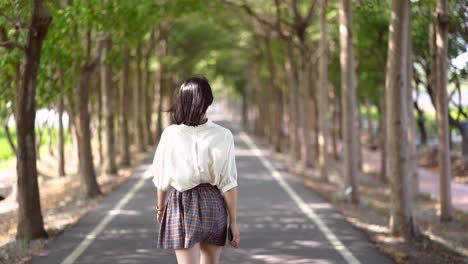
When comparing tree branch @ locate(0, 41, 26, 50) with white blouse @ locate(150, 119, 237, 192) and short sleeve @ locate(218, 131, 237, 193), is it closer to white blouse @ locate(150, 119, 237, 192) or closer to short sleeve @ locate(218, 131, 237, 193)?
white blouse @ locate(150, 119, 237, 192)

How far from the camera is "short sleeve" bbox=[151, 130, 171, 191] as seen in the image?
454 centimetres

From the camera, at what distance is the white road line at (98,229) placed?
911cm

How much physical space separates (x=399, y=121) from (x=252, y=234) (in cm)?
259

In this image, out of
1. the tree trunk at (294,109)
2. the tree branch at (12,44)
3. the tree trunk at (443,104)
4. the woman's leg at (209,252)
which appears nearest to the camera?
the woman's leg at (209,252)

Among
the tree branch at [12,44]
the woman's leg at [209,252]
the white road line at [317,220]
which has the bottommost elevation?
the white road line at [317,220]

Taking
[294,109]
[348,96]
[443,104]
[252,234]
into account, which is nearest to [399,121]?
[252,234]

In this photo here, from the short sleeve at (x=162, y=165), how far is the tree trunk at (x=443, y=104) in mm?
9837

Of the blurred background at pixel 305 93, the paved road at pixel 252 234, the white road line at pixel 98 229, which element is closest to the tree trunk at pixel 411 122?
the blurred background at pixel 305 93

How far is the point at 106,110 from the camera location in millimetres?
22234

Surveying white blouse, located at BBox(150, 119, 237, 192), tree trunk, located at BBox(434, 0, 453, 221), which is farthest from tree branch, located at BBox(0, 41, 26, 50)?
tree trunk, located at BBox(434, 0, 453, 221)

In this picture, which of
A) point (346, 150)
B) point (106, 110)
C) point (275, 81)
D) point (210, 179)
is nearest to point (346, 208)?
point (346, 150)

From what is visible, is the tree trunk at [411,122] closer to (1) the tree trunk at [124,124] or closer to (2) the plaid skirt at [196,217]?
(1) the tree trunk at [124,124]

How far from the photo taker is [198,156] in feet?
14.6

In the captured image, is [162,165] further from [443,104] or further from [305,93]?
[305,93]
